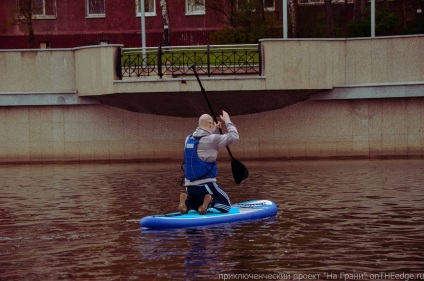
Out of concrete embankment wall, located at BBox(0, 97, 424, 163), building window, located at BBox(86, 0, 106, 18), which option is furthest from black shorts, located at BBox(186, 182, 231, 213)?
building window, located at BBox(86, 0, 106, 18)

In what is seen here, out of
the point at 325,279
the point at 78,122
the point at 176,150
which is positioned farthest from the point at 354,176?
the point at 325,279

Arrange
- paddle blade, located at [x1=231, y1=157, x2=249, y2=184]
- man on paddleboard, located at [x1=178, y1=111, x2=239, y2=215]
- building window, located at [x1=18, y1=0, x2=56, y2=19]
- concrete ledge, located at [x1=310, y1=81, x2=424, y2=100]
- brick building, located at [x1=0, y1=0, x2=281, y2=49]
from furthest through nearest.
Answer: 1. building window, located at [x1=18, y1=0, x2=56, y2=19]
2. brick building, located at [x1=0, y1=0, x2=281, y2=49]
3. concrete ledge, located at [x1=310, y1=81, x2=424, y2=100]
4. paddle blade, located at [x1=231, y1=157, x2=249, y2=184]
5. man on paddleboard, located at [x1=178, y1=111, x2=239, y2=215]

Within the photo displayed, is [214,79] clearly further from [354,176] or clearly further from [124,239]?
[124,239]

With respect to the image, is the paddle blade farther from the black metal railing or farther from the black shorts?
the black metal railing

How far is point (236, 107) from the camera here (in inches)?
1393

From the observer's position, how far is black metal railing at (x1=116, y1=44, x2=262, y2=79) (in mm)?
34219

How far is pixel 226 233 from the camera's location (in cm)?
1592

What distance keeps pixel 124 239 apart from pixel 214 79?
18.5m

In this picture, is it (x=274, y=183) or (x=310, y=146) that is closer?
(x=274, y=183)

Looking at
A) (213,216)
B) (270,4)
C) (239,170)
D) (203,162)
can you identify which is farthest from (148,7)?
(213,216)

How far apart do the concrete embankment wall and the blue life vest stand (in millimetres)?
18063

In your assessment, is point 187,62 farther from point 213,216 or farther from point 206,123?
point 213,216

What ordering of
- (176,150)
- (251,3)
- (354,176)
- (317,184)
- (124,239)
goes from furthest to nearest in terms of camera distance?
(251,3)
(176,150)
(354,176)
(317,184)
(124,239)

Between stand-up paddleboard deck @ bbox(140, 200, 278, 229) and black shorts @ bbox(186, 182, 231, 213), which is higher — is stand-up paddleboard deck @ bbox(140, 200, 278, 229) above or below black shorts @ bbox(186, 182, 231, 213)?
below
